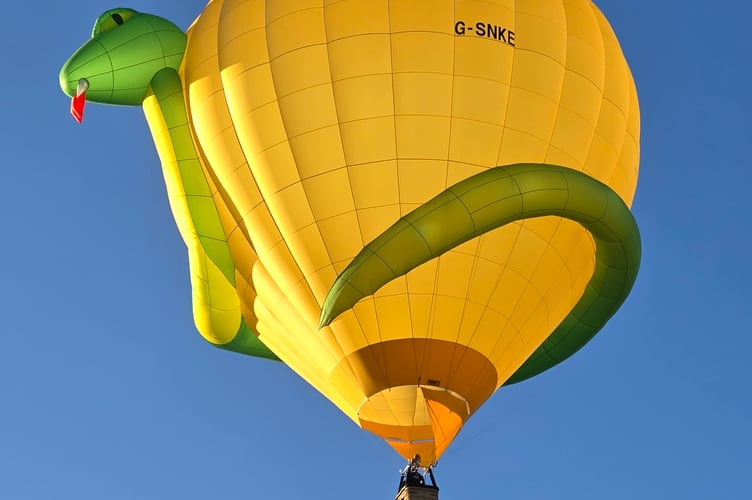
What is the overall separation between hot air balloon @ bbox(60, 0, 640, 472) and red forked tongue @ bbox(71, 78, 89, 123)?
34.0 inches

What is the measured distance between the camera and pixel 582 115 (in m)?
16.2

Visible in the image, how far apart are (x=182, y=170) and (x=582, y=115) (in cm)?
406

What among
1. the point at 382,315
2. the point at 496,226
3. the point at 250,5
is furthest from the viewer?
the point at 250,5

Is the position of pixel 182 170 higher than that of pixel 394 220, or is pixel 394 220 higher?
pixel 182 170

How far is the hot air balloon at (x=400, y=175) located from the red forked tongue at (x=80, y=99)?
0.86 m

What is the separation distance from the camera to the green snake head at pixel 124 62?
55.3 feet

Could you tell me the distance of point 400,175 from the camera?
50.7 ft

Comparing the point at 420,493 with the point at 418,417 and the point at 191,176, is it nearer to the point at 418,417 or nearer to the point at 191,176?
the point at 418,417

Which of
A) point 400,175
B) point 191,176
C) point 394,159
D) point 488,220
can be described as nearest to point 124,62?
point 191,176

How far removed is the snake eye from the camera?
17.4 metres

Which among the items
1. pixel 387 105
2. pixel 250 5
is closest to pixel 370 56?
pixel 387 105

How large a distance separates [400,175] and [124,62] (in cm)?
341

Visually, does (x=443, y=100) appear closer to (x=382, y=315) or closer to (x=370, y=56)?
(x=370, y=56)

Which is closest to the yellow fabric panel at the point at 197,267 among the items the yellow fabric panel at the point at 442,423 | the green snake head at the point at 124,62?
the green snake head at the point at 124,62
